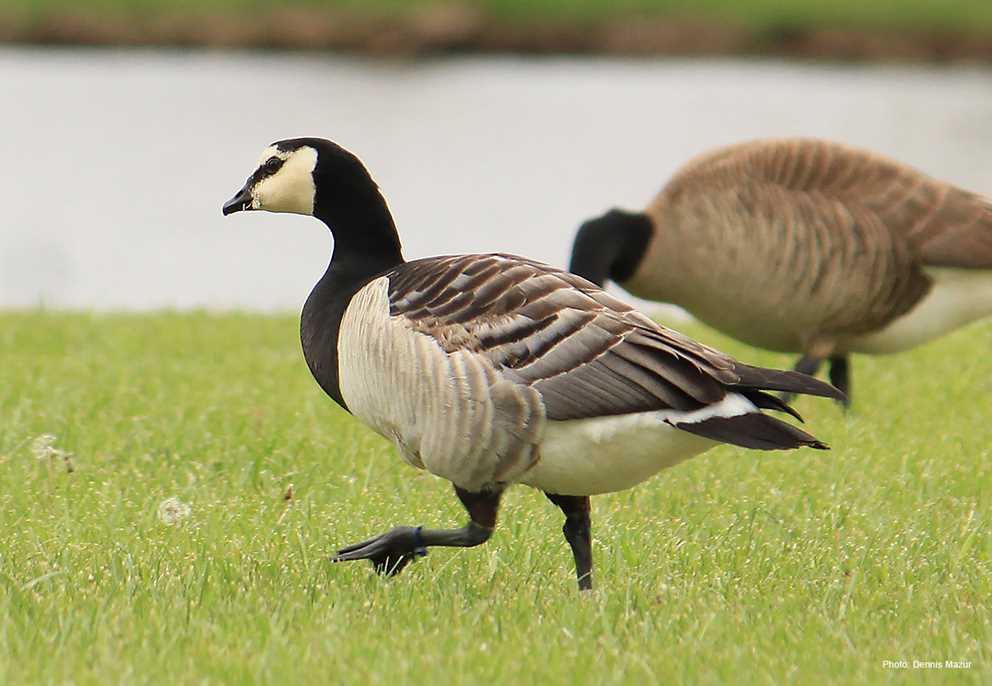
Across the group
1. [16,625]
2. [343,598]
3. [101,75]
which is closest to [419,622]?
[343,598]

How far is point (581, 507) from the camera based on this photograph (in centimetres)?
504

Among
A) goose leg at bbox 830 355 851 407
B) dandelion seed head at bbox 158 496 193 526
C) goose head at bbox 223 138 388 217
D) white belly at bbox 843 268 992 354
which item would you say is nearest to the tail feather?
goose head at bbox 223 138 388 217

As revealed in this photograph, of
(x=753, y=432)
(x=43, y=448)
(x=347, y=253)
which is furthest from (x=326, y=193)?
(x=43, y=448)

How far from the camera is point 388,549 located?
4980mm

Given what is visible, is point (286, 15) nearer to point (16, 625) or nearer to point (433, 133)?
point (433, 133)

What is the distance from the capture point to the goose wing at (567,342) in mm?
4492

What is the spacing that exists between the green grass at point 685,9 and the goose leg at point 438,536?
1203 inches

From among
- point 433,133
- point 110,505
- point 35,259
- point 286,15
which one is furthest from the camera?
point 286,15

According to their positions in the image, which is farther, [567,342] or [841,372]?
[841,372]

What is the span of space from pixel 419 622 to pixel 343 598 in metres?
0.39

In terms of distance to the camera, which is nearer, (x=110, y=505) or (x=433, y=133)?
(x=110, y=505)

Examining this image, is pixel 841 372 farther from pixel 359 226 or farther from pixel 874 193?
pixel 359 226

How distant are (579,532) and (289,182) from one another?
170cm

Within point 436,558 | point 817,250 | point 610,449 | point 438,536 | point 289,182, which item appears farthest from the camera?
point 817,250
